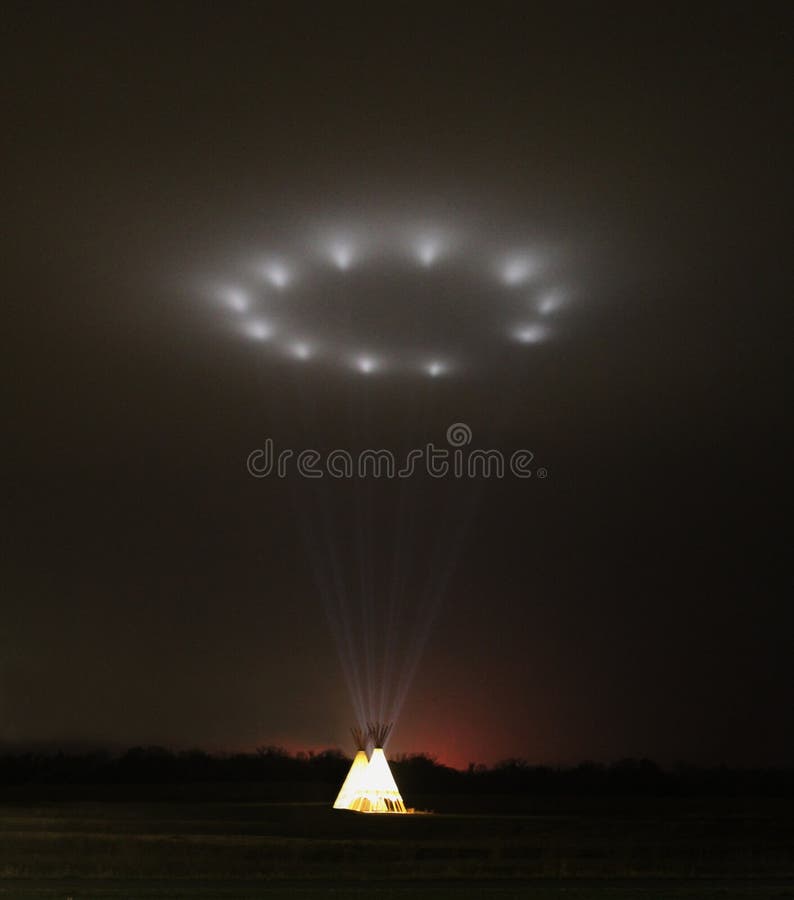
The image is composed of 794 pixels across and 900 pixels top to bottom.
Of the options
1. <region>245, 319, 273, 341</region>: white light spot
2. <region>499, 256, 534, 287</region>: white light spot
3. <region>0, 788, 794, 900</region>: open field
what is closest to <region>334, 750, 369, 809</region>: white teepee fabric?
<region>0, 788, 794, 900</region>: open field

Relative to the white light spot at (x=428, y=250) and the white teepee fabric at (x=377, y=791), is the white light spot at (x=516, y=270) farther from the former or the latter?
the white teepee fabric at (x=377, y=791)

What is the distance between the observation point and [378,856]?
583 inches

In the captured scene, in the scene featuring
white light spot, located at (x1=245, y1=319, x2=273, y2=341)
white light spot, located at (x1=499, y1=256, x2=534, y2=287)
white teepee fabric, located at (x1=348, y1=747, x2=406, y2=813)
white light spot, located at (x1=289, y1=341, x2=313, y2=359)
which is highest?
white light spot, located at (x1=289, y1=341, x2=313, y2=359)

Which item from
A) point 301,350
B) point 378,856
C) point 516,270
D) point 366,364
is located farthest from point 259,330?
point 378,856

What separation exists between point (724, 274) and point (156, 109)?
773cm

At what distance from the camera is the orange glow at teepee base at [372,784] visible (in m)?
23.8

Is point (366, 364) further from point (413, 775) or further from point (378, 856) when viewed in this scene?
point (413, 775)

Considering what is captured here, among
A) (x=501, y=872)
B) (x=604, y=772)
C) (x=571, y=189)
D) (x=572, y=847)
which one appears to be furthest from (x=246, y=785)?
(x=571, y=189)

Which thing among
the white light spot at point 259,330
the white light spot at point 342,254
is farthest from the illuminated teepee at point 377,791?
the white light spot at point 342,254

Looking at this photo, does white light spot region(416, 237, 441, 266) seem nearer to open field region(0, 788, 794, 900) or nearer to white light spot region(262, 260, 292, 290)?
white light spot region(262, 260, 292, 290)

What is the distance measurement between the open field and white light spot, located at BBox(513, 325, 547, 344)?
23.2 ft

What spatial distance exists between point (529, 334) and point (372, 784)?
34.1 ft

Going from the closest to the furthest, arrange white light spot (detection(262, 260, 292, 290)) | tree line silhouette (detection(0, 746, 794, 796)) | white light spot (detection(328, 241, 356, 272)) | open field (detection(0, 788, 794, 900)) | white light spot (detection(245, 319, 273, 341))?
open field (detection(0, 788, 794, 900)) < white light spot (detection(328, 241, 356, 272)) < white light spot (detection(262, 260, 292, 290)) < white light spot (detection(245, 319, 273, 341)) < tree line silhouette (detection(0, 746, 794, 796))

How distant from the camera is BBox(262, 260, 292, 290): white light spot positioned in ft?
53.0
